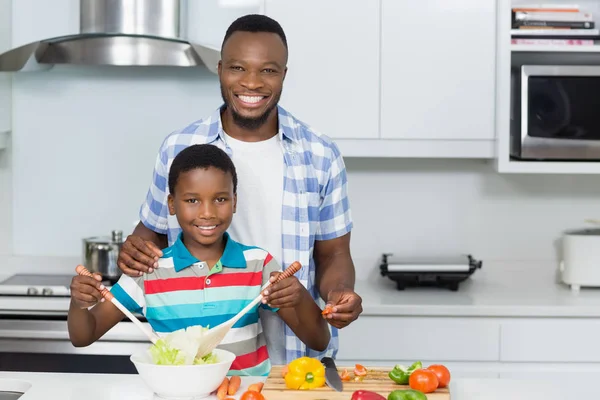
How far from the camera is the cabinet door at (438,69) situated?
9.33ft

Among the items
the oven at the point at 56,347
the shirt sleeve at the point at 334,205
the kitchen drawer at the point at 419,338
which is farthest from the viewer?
Answer: the kitchen drawer at the point at 419,338

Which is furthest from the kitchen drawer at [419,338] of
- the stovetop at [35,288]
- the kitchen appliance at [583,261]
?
the stovetop at [35,288]

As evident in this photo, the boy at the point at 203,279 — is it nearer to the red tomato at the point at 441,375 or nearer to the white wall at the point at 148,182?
the red tomato at the point at 441,375

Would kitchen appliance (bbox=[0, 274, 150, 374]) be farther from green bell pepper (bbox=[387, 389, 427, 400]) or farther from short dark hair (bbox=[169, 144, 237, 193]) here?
green bell pepper (bbox=[387, 389, 427, 400])

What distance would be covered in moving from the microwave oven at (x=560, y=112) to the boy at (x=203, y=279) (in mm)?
1314

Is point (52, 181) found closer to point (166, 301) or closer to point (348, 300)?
point (166, 301)

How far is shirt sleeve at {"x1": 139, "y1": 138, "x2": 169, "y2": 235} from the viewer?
197cm

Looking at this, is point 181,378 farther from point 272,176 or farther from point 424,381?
point 272,176

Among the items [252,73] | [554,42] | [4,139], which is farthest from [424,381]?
[4,139]

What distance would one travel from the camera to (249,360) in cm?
180

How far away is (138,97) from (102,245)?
650 millimetres

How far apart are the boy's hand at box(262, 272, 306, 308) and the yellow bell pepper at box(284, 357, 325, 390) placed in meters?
0.15

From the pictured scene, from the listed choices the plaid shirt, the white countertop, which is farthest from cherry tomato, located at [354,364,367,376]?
the white countertop

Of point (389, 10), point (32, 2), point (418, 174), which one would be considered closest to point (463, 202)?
point (418, 174)
